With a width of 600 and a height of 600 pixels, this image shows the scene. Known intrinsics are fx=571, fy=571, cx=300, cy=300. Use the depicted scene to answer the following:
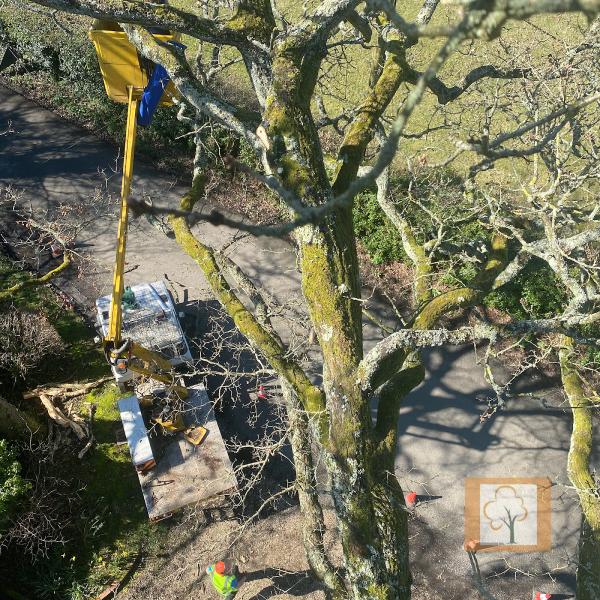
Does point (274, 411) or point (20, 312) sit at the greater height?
point (20, 312)

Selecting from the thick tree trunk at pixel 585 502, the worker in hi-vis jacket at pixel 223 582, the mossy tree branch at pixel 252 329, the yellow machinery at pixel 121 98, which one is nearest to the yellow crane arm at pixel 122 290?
the yellow machinery at pixel 121 98

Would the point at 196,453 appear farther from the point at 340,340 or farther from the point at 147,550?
the point at 340,340

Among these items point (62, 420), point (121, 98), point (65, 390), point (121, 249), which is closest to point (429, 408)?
point (121, 249)

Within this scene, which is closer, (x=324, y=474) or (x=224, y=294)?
(x=224, y=294)

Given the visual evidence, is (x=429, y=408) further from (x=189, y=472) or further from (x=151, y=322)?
(x=151, y=322)

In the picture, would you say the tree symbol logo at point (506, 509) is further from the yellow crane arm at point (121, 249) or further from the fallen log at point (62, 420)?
the fallen log at point (62, 420)

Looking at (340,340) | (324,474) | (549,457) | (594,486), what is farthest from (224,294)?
(549,457)

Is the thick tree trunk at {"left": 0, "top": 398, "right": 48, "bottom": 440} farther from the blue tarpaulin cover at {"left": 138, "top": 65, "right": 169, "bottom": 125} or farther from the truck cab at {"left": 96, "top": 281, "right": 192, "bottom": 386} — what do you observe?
the blue tarpaulin cover at {"left": 138, "top": 65, "right": 169, "bottom": 125}
